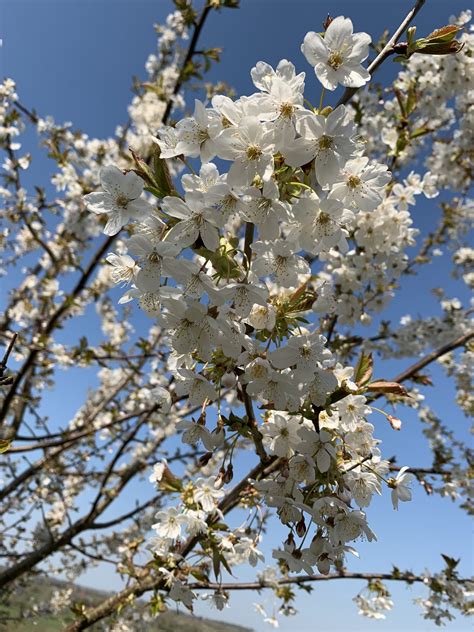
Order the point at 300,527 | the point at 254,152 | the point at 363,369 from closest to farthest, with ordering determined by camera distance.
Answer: the point at 254,152 → the point at 300,527 → the point at 363,369

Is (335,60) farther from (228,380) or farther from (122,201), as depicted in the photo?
(228,380)

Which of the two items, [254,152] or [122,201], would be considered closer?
[254,152]

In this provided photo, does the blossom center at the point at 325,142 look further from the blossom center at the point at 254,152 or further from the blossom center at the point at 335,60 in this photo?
the blossom center at the point at 335,60

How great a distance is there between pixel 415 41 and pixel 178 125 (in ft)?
2.50

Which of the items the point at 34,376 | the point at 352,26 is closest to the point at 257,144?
the point at 352,26

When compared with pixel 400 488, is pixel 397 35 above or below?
above

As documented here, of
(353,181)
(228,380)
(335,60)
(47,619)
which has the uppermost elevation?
(335,60)

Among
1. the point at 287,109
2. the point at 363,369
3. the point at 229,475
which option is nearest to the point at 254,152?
the point at 287,109

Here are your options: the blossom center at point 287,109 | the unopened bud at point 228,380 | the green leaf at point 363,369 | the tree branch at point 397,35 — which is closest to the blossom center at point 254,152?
the blossom center at point 287,109

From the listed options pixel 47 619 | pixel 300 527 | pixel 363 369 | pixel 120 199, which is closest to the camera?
pixel 120 199

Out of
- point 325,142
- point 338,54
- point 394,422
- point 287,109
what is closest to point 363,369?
point 394,422

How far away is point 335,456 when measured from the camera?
129cm

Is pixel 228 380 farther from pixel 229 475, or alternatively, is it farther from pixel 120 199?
pixel 120 199

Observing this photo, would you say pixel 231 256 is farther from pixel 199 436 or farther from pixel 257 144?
pixel 199 436
